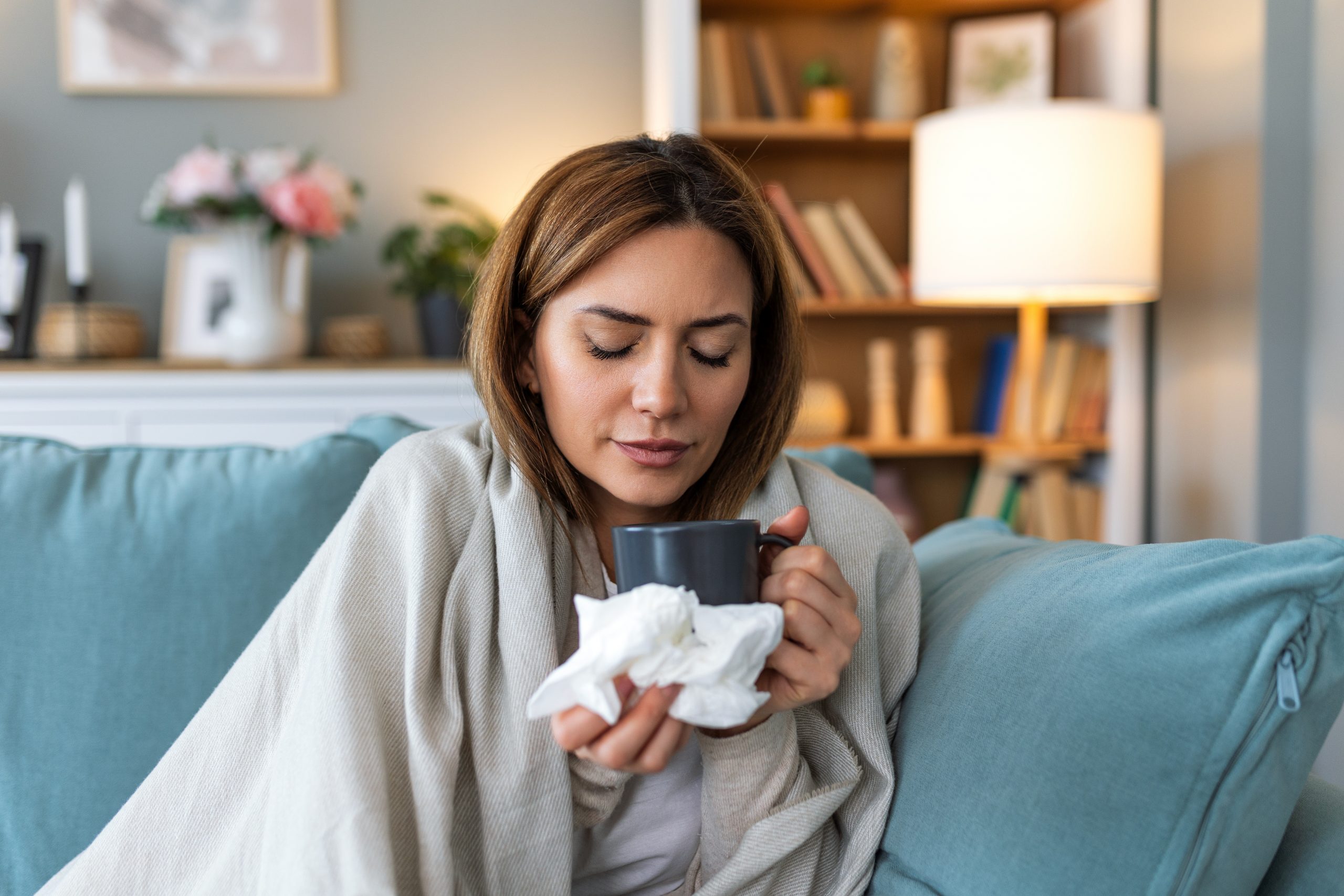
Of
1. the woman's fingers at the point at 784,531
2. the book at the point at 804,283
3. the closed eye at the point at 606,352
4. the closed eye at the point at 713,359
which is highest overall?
the book at the point at 804,283

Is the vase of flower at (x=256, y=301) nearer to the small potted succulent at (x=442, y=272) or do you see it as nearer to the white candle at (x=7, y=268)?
the small potted succulent at (x=442, y=272)

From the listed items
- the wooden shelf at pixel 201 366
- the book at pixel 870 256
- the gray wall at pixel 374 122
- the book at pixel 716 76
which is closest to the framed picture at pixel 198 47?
the gray wall at pixel 374 122

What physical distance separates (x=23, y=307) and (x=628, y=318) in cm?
253

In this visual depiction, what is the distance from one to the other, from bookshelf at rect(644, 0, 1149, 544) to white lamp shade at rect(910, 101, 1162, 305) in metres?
0.41

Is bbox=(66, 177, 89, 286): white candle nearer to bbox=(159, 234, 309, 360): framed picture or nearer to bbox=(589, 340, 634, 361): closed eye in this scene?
bbox=(159, 234, 309, 360): framed picture

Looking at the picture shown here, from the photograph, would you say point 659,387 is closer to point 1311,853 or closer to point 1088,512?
point 1311,853

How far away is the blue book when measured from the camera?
2924mm

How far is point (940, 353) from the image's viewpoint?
288 centimetres

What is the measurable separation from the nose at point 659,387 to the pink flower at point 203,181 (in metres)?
2.09

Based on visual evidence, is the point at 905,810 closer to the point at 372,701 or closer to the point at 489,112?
the point at 372,701

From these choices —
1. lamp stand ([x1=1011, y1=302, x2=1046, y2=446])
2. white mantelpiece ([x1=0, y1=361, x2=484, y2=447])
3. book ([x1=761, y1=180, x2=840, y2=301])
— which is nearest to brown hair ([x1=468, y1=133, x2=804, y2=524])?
white mantelpiece ([x1=0, y1=361, x2=484, y2=447])

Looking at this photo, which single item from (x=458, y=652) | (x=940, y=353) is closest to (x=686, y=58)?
(x=940, y=353)

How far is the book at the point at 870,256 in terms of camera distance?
112 inches

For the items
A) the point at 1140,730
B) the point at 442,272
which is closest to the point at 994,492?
the point at 442,272
